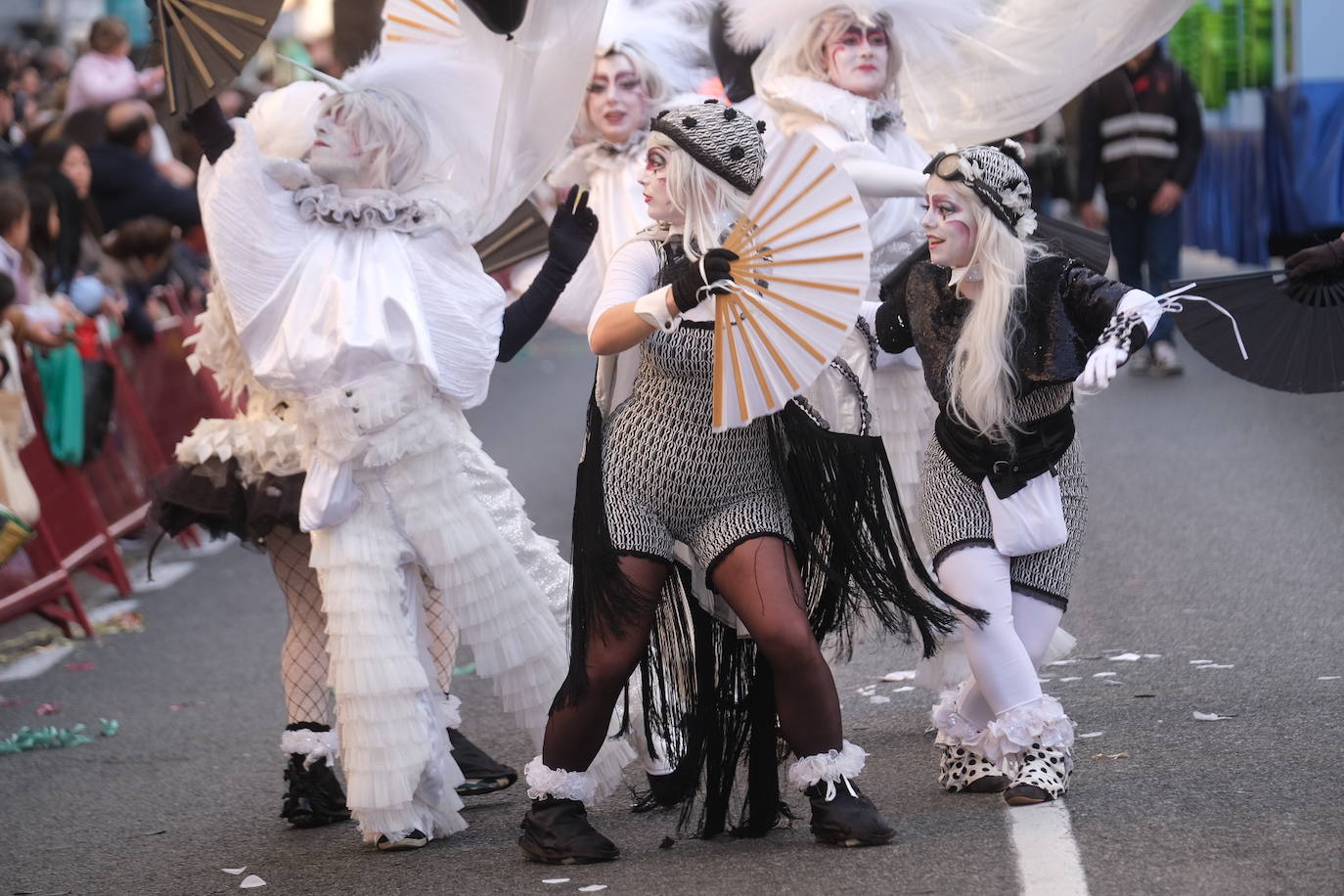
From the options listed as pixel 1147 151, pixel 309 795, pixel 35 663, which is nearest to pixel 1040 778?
pixel 309 795

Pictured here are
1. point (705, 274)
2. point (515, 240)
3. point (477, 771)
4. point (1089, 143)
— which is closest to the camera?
point (705, 274)

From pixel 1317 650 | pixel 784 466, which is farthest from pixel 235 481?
pixel 1317 650

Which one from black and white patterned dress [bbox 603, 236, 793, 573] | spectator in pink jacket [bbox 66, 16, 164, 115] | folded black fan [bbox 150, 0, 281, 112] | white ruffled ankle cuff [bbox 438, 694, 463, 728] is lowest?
white ruffled ankle cuff [bbox 438, 694, 463, 728]

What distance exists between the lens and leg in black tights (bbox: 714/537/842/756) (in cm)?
457

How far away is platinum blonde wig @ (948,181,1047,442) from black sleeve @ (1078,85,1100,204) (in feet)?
27.5

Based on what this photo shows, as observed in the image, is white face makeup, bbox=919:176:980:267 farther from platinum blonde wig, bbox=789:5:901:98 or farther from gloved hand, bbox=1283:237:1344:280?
platinum blonde wig, bbox=789:5:901:98

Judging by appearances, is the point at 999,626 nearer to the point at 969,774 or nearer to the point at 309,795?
the point at 969,774

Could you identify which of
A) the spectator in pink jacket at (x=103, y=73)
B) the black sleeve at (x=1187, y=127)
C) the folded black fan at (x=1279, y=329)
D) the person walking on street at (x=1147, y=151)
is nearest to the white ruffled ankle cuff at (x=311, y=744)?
the folded black fan at (x=1279, y=329)

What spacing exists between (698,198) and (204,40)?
125 centimetres

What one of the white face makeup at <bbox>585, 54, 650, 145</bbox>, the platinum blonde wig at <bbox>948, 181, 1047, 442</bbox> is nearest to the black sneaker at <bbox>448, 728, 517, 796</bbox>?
the platinum blonde wig at <bbox>948, 181, 1047, 442</bbox>

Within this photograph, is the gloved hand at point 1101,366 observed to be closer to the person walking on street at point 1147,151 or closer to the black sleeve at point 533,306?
the black sleeve at point 533,306

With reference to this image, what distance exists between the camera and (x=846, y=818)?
4625 millimetres

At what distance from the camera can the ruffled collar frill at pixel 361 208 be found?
5.15 m

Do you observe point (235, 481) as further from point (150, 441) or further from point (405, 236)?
point (150, 441)
